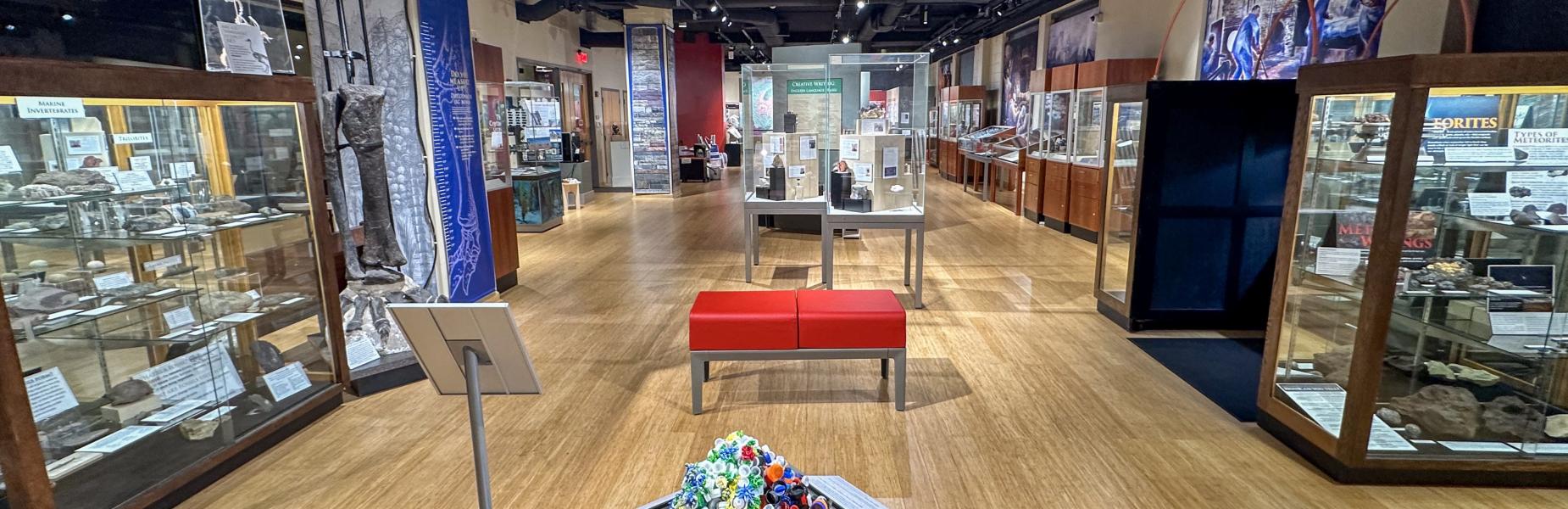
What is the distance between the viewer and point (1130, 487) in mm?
3201

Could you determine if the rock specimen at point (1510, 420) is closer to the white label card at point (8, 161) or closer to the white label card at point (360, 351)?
the white label card at point (360, 351)

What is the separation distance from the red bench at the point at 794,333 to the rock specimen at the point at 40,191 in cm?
256

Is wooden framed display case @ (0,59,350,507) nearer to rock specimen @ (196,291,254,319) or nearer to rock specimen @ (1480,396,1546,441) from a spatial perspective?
rock specimen @ (196,291,254,319)

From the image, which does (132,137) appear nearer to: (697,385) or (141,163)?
(141,163)

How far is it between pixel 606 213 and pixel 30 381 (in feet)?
29.6

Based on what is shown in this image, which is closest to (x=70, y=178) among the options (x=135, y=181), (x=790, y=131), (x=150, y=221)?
(x=135, y=181)

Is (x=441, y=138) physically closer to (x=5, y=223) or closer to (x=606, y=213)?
(x=5, y=223)

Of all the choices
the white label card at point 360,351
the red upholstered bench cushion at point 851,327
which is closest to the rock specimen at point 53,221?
the white label card at point 360,351

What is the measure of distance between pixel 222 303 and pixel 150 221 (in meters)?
0.51

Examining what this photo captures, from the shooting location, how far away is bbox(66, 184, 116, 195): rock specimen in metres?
2.92

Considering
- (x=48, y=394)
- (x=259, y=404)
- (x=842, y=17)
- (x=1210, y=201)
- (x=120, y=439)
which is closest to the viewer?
(x=48, y=394)

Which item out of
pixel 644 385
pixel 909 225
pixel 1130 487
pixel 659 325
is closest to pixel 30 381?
pixel 644 385

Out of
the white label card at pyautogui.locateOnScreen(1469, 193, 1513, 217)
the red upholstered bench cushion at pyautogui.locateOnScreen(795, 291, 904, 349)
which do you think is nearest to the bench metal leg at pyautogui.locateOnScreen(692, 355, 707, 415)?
the red upholstered bench cushion at pyautogui.locateOnScreen(795, 291, 904, 349)

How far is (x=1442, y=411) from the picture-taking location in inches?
128
